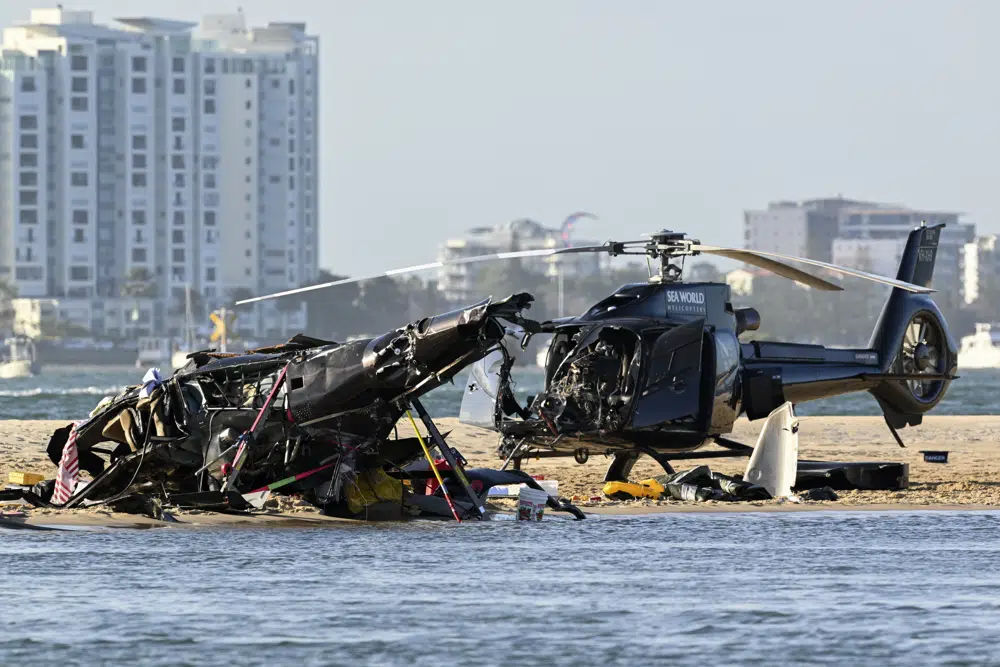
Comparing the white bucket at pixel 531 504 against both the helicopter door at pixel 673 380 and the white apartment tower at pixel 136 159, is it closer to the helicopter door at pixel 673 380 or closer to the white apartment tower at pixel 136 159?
the helicopter door at pixel 673 380

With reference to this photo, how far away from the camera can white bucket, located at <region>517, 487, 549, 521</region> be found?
24.6 meters

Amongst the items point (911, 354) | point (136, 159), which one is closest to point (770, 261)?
point (911, 354)

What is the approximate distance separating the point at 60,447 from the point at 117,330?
17446cm

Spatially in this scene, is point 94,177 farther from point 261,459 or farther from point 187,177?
point 261,459

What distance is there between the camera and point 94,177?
613ft

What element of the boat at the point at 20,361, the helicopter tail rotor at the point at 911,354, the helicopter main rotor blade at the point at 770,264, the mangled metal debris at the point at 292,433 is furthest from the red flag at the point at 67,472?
the boat at the point at 20,361

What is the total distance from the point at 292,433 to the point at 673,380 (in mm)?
5405

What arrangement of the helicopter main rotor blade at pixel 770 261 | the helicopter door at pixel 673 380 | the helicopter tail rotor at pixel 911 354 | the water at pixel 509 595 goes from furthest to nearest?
1. the helicopter tail rotor at pixel 911 354
2. the helicopter door at pixel 673 380
3. the helicopter main rotor blade at pixel 770 261
4. the water at pixel 509 595

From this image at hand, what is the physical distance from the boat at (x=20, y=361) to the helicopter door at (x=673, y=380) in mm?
140586

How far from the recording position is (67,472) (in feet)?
79.8

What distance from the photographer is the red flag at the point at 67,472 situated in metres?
24.1

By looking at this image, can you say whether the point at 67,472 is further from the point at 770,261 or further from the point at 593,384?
the point at 770,261

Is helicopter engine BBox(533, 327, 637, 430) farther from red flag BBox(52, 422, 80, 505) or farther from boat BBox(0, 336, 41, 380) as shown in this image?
boat BBox(0, 336, 41, 380)

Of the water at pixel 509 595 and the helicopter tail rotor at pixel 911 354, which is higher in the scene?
the helicopter tail rotor at pixel 911 354
